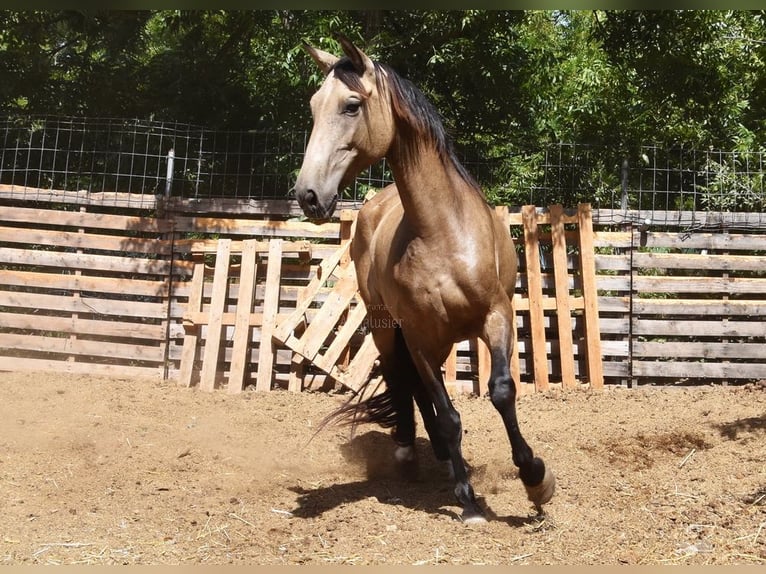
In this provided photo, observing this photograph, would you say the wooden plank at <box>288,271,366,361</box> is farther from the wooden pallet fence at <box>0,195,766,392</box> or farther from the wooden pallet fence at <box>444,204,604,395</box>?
the wooden pallet fence at <box>444,204,604,395</box>

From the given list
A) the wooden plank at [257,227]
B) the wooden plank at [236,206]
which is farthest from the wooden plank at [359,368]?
the wooden plank at [236,206]

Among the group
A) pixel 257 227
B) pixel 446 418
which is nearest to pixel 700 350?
pixel 446 418

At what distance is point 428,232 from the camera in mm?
4465

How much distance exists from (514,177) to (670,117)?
320cm

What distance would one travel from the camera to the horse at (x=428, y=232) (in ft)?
13.4

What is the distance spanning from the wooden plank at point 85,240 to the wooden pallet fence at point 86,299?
0.04ft

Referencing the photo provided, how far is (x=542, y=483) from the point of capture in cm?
427

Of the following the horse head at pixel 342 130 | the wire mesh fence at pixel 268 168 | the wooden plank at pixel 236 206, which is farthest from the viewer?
the wire mesh fence at pixel 268 168

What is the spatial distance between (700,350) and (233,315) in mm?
5095

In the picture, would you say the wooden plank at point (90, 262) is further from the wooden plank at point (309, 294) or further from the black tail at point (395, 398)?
the black tail at point (395, 398)

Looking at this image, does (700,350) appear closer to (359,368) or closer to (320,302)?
(359,368)

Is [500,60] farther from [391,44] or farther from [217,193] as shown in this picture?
[217,193]

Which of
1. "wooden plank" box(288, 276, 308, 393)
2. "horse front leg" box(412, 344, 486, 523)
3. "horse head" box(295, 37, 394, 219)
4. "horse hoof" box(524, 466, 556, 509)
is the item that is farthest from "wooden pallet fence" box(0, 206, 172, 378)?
"horse hoof" box(524, 466, 556, 509)

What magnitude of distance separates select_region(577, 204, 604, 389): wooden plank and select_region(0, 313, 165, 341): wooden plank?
4.78 metres
